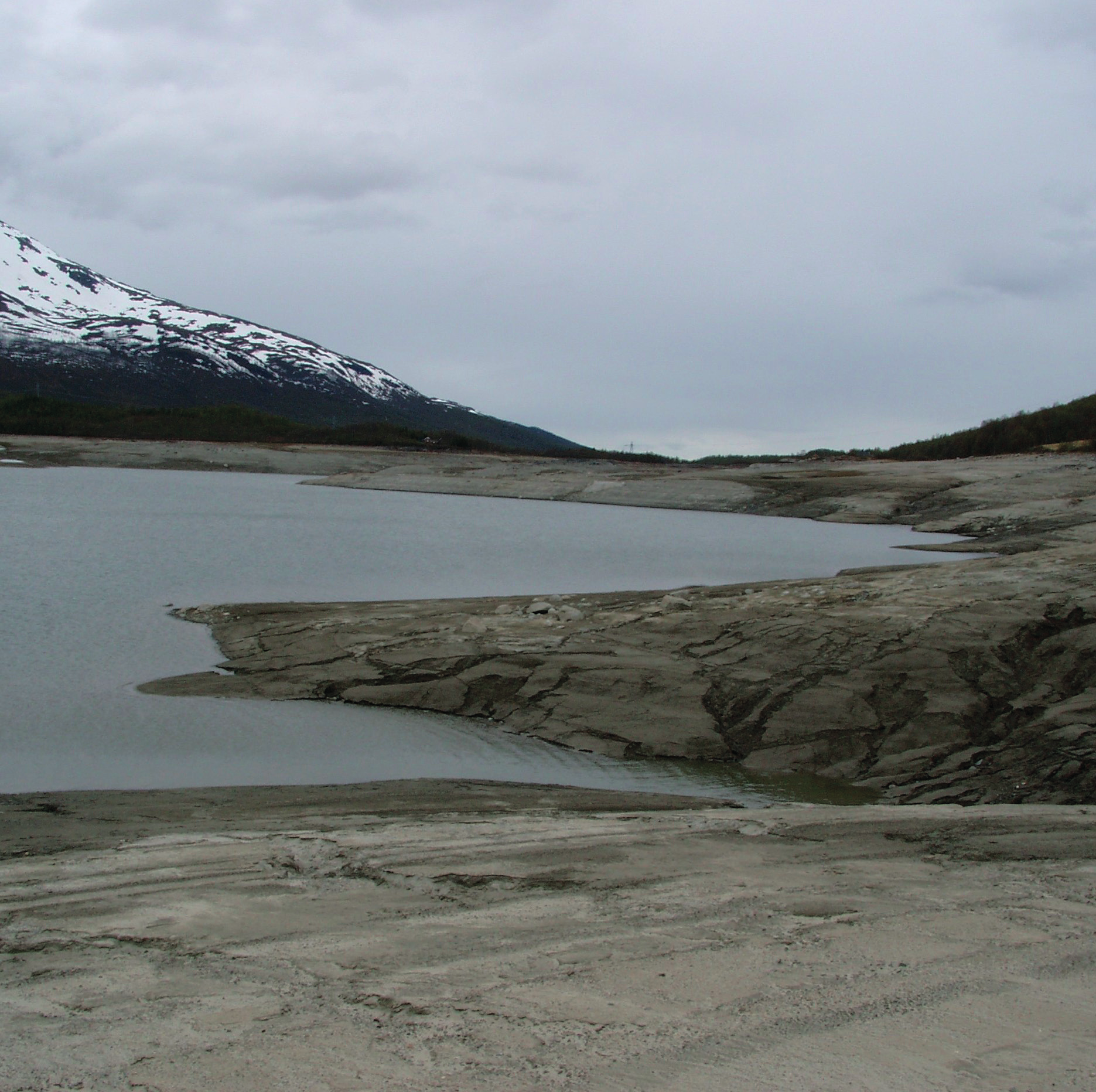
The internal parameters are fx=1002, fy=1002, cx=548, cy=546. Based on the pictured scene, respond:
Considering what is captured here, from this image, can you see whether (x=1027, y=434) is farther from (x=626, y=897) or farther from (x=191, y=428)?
(x=191, y=428)

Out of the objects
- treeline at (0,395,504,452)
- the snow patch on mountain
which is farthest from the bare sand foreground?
the snow patch on mountain

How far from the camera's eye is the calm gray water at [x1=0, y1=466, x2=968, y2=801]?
7.12 metres

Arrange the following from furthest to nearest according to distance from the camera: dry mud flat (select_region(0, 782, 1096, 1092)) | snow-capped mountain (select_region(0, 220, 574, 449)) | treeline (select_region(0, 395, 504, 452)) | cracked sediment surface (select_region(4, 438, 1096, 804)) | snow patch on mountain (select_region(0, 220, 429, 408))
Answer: snow patch on mountain (select_region(0, 220, 429, 408))
snow-capped mountain (select_region(0, 220, 574, 449))
treeline (select_region(0, 395, 504, 452))
cracked sediment surface (select_region(4, 438, 1096, 804))
dry mud flat (select_region(0, 782, 1096, 1092))

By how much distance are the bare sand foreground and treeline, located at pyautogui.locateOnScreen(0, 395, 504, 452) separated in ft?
185

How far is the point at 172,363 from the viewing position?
149 metres

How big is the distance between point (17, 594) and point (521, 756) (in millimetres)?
8752

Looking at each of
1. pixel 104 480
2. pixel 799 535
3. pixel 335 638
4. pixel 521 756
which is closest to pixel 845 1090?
pixel 521 756

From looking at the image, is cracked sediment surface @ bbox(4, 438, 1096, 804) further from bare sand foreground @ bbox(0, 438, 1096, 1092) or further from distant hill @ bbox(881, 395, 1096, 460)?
distant hill @ bbox(881, 395, 1096, 460)

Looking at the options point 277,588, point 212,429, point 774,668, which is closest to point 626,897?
point 774,668

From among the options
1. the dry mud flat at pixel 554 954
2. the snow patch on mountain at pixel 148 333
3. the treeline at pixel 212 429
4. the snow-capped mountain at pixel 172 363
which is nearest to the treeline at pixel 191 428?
the treeline at pixel 212 429

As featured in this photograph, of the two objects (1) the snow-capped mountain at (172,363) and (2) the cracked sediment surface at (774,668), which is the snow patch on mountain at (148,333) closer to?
(1) the snow-capped mountain at (172,363)

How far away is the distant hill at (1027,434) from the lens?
38.4m

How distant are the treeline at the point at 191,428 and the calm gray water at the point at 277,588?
33241 mm

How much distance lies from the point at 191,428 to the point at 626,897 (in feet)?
250
